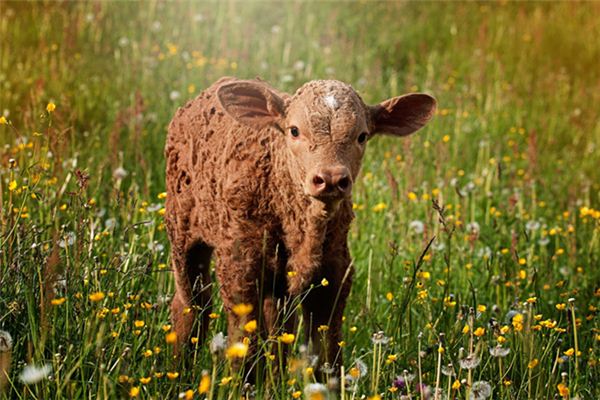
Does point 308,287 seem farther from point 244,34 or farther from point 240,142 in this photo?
point 244,34

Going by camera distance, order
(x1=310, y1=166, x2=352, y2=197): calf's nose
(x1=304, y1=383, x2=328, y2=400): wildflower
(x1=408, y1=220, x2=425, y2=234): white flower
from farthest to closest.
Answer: (x1=408, y1=220, x2=425, y2=234): white flower < (x1=310, y1=166, x2=352, y2=197): calf's nose < (x1=304, y1=383, x2=328, y2=400): wildflower

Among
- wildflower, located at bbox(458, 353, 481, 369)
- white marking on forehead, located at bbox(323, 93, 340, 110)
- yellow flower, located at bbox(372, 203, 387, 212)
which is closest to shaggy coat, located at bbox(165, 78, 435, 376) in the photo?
white marking on forehead, located at bbox(323, 93, 340, 110)

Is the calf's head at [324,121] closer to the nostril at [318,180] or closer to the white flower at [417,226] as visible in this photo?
the nostril at [318,180]

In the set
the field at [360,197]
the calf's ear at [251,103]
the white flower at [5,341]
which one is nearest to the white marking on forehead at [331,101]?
the calf's ear at [251,103]

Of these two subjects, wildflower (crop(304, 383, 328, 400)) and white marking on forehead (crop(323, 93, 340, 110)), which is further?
white marking on forehead (crop(323, 93, 340, 110))

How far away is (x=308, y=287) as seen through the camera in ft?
12.5

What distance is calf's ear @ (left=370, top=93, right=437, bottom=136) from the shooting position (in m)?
4.03

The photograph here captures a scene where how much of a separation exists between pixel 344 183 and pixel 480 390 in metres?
0.89

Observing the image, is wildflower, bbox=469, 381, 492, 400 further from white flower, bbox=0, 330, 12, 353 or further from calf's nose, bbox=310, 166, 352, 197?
white flower, bbox=0, 330, 12, 353

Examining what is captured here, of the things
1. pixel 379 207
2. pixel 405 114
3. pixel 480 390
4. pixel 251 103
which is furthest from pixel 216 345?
pixel 379 207

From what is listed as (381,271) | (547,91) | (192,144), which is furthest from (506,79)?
(192,144)

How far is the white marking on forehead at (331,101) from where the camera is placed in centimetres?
358

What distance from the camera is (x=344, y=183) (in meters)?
3.36

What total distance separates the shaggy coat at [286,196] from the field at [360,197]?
0.24 m
